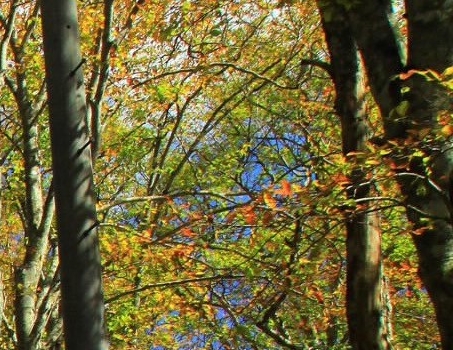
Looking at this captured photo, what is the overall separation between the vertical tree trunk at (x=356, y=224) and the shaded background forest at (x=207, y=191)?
7.4 inches

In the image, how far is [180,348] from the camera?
1700cm

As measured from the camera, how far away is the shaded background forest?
5.42m

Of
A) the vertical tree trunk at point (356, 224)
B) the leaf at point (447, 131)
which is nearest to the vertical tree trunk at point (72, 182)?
the leaf at point (447, 131)

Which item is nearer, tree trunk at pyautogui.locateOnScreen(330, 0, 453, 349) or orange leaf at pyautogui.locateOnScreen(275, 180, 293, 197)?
tree trunk at pyautogui.locateOnScreen(330, 0, 453, 349)

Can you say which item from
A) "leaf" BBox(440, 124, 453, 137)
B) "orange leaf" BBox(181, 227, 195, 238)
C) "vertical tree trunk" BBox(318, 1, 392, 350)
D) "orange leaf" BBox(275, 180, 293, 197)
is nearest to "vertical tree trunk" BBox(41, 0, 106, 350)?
"orange leaf" BBox(275, 180, 293, 197)

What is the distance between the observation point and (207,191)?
662 cm

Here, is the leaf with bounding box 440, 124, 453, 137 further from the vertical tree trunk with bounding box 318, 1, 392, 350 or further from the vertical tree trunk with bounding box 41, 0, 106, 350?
the vertical tree trunk with bounding box 41, 0, 106, 350

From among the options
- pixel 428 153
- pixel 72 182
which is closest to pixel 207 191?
pixel 428 153

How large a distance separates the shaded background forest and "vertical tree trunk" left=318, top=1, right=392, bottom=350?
19cm

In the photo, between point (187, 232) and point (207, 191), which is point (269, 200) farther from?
point (207, 191)

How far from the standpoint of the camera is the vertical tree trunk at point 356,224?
411 cm

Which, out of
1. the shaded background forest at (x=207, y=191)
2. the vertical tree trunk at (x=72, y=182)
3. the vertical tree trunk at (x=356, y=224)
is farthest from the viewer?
the shaded background forest at (x=207, y=191)

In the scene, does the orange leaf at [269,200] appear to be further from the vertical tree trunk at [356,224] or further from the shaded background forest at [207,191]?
the vertical tree trunk at [356,224]

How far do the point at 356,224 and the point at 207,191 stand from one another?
8.47 ft
